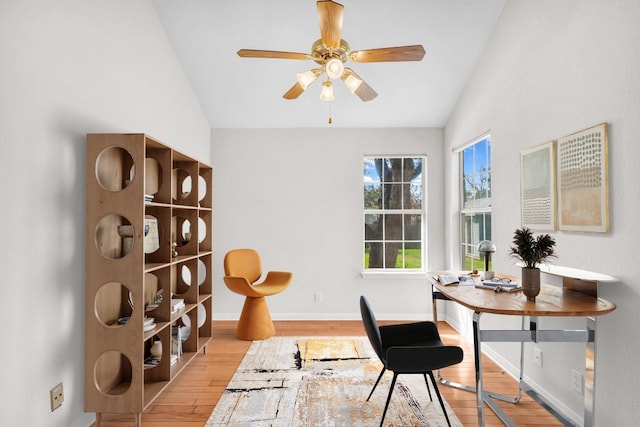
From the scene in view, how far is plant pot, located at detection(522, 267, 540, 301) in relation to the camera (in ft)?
6.66

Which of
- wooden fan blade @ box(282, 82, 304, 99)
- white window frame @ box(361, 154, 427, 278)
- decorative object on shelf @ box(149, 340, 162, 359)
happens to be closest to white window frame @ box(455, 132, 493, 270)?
white window frame @ box(361, 154, 427, 278)

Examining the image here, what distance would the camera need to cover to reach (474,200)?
4.04 meters

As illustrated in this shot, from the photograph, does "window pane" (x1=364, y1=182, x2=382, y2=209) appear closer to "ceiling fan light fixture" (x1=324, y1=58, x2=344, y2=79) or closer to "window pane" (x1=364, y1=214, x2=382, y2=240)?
"window pane" (x1=364, y1=214, x2=382, y2=240)

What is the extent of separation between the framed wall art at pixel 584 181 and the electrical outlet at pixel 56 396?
123 inches

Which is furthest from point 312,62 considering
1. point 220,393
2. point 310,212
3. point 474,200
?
point 220,393

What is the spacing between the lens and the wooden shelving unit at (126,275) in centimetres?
226

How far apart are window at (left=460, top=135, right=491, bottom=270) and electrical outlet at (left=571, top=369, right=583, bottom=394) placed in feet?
4.90

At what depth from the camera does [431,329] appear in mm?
2586

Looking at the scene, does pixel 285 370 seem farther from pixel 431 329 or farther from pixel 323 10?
pixel 323 10

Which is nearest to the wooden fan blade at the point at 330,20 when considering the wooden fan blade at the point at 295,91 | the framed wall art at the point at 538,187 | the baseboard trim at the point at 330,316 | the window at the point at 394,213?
the wooden fan blade at the point at 295,91

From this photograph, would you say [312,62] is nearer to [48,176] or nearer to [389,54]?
[389,54]

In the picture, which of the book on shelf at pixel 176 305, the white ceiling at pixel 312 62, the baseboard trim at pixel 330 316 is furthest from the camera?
the baseboard trim at pixel 330 316

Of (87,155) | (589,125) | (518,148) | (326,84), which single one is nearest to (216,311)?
(87,155)

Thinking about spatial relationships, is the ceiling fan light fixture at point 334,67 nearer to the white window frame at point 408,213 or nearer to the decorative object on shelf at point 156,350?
the decorative object on shelf at point 156,350
